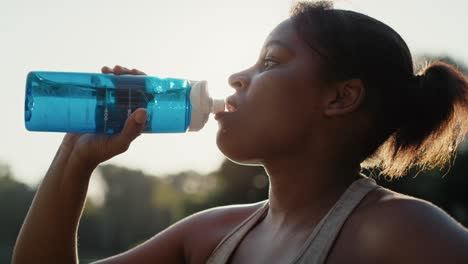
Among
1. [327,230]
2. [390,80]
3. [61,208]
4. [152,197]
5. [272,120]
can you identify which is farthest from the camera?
[152,197]

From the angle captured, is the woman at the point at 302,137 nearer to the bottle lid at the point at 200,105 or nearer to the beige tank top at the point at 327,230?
the beige tank top at the point at 327,230

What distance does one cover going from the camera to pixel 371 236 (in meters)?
2.26

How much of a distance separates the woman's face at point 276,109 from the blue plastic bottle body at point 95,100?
0.98ft

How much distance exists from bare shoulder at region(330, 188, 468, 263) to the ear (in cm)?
39

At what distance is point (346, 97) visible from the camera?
2.73 meters

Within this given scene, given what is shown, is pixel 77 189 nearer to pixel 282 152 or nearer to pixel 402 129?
pixel 282 152

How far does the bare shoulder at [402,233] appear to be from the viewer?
2047mm

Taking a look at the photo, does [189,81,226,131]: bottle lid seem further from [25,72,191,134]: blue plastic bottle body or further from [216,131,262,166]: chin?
[216,131,262,166]: chin

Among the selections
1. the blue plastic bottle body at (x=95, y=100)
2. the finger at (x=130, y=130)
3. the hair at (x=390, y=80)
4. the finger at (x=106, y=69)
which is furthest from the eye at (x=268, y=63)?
the finger at (x=106, y=69)

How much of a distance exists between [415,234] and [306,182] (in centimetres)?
60

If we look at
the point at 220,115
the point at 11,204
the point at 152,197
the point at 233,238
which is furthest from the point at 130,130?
the point at 152,197

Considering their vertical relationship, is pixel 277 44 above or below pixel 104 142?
above

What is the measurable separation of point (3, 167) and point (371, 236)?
5362 centimetres

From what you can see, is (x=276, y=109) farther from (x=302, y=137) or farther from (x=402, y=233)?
(x=402, y=233)
